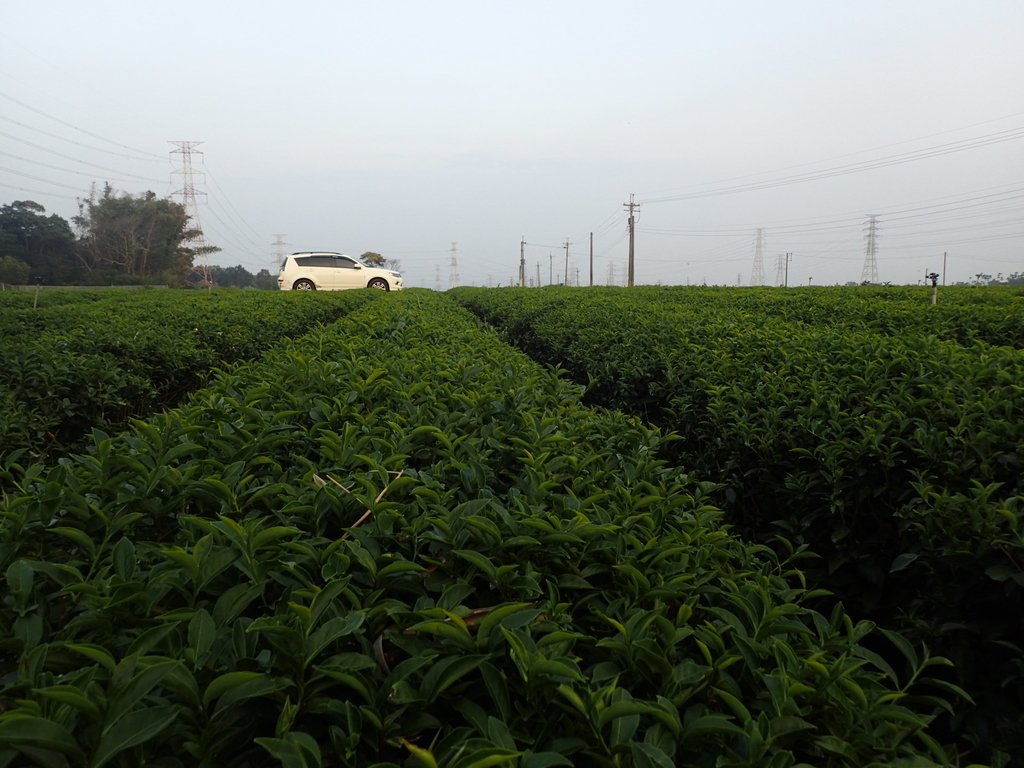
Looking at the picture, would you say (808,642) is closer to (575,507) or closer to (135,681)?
(575,507)

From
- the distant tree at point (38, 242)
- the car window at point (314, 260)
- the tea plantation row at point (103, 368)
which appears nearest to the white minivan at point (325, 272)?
the car window at point (314, 260)

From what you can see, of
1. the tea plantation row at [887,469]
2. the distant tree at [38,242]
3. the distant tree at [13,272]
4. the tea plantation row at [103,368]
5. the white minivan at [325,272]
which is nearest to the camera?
the tea plantation row at [887,469]

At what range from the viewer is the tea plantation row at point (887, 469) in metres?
1.93

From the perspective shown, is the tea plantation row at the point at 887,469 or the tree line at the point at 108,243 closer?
the tea plantation row at the point at 887,469

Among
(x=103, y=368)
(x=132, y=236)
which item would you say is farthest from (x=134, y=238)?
(x=103, y=368)

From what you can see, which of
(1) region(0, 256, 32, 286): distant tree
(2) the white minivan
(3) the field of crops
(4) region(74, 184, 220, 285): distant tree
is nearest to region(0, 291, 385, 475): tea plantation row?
(3) the field of crops

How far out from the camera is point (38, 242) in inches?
1877

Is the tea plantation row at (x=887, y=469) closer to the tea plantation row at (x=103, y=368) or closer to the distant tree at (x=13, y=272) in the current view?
the tea plantation row at (x=103, y=368)

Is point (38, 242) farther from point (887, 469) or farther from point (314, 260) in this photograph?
point (887, 469)

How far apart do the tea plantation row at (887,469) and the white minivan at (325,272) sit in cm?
2376

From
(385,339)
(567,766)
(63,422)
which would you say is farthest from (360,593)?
(63,422)

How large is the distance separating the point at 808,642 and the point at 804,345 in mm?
3263

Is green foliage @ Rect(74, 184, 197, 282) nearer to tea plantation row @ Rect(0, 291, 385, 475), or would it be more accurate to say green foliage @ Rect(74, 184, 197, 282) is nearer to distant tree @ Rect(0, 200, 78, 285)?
distant tree @ Rect(0, 200, 78, 285)

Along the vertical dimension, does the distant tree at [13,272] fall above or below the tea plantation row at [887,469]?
above
